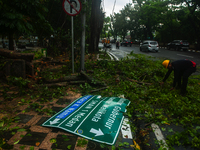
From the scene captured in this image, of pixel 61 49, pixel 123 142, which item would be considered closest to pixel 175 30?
pixel 61 49

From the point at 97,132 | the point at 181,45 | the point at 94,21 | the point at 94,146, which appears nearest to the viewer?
the point at 94,146

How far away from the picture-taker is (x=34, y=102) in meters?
4.21

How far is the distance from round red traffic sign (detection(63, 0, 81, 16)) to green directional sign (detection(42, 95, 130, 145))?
3.46 metres

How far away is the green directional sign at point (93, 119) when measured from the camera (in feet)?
9.38

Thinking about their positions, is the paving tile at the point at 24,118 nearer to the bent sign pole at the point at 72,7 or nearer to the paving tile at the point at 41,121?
the paving tile at the point at 41,121

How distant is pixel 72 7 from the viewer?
606 centimetres

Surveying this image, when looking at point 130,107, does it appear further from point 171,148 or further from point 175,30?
point 175,30

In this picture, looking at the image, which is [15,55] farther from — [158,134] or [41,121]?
[158,134]

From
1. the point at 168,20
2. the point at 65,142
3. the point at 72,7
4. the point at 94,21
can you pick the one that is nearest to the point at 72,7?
the point at 72,7

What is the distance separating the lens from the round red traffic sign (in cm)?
604

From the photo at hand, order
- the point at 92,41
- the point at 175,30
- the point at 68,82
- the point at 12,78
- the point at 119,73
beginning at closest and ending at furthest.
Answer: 1. the point at 12,78
2. the point at 68,82
3. the point at 119,73
4. the point at 92,41
5. the point at 175,30

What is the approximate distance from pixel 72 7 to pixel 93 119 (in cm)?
440

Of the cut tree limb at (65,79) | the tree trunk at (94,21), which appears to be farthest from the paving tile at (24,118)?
the tree trunk at (94,21)

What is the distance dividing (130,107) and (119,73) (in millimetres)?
3494
